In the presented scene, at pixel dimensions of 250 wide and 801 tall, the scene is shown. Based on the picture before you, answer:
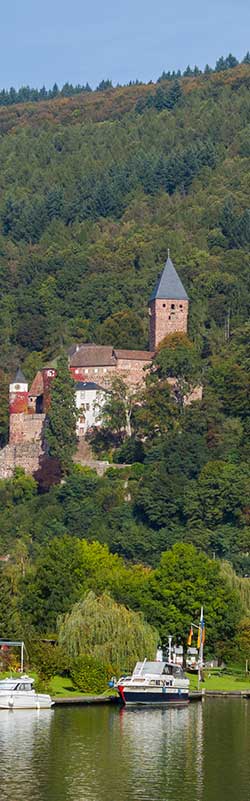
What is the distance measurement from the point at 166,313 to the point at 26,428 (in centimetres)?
1544

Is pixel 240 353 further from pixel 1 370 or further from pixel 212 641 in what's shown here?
pixel 212 641

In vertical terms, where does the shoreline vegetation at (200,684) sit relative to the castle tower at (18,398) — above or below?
below

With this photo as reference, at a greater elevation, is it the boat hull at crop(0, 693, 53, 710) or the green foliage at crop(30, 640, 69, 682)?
the green foliage at crop(30, 640, 69, 682)

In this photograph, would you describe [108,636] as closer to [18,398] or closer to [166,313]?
[18,398]

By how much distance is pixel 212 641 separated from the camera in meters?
80.1

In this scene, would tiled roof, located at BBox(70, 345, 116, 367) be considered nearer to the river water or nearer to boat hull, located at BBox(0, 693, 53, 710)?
the river water

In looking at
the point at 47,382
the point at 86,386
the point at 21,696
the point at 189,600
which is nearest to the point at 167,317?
the point at 86,386

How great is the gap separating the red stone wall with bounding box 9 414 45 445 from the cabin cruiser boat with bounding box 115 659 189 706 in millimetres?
56603

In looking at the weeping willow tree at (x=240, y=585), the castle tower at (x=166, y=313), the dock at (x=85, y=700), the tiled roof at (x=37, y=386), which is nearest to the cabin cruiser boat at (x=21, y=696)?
the dock at (x=85, y=700)

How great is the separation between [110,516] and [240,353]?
69.9ft

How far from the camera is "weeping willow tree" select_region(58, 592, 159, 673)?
233 ft

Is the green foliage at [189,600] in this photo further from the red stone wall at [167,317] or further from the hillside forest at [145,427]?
the red stone wall at [167,317]

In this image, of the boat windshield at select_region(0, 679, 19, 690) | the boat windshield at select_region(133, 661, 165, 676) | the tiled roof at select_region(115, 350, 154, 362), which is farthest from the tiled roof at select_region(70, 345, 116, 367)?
the boat windshield at select_region(0, 679, 19, 690)

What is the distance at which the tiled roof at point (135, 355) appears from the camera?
422ft
